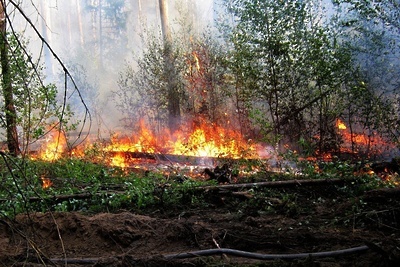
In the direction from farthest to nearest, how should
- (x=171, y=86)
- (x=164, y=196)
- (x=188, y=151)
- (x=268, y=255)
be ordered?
(x=171, y=86)
(x=188, y=151)
(x=164, y=196)
(x=268, y=255)

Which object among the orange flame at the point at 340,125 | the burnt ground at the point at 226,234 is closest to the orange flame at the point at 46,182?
the burnt ground at the point at 226,234

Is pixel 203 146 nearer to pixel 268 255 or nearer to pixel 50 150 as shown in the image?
pixel 50 150

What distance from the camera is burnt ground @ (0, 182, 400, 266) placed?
167 inches

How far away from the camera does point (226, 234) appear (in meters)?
5.15

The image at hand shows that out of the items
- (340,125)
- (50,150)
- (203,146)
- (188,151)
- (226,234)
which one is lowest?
(226,234)

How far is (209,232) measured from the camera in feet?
17.3

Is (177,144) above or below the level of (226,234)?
above

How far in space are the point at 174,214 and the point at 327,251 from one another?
3135 mm

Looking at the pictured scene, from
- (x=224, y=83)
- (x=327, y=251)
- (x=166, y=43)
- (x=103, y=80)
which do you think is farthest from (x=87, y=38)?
(x=327, y=251)

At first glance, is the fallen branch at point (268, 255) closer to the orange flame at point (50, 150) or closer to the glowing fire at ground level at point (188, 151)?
the glowing fire at ground level at point (188, 151)

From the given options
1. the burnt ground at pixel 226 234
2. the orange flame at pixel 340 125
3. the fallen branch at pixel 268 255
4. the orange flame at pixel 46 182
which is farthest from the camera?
the orange flame at pixel 340 125

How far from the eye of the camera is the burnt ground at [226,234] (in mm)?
4242

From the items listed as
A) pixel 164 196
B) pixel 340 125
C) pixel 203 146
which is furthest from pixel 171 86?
pixel 164 196

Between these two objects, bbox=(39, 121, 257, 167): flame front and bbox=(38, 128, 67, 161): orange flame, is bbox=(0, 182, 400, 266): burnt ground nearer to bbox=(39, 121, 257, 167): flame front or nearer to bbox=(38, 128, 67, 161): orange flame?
bbox=(39, 121, 257, 167): flame front
